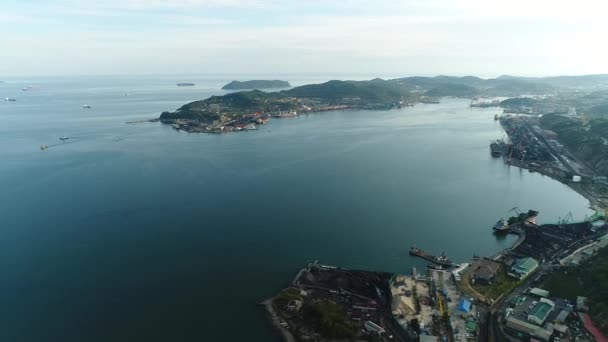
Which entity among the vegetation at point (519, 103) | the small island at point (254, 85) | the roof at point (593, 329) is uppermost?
the small island at point (254, 85)

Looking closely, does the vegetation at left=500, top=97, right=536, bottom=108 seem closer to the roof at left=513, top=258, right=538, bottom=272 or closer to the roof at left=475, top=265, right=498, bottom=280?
the roof at left=513, top=258, right=538, bottom=272

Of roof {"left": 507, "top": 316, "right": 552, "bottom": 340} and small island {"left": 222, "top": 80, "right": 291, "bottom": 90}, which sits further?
small island {"left": 222, "top": 80, "right": 291, "bottom": 90}

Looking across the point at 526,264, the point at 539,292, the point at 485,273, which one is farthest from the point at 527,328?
the point at 526,264

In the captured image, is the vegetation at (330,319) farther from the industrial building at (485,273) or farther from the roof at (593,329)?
the roof at (593,329)

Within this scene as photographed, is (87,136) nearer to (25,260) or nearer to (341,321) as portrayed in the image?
(25,260)

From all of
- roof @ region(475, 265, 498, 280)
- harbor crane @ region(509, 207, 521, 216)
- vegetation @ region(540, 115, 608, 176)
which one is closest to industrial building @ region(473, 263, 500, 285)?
roof @ region(475, 265, 498, 280)

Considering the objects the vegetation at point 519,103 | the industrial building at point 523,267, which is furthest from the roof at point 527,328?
the vegetation at point 519,103
